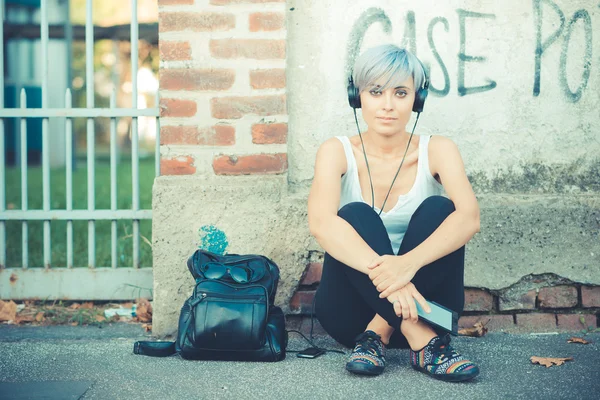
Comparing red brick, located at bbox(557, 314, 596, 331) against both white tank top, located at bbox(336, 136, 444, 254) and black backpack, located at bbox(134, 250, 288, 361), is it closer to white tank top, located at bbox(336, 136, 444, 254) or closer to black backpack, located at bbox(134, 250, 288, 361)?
white tank top, located at bbox(336, 136, 444, 254)

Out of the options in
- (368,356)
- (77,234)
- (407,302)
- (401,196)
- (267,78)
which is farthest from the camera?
(77,234)

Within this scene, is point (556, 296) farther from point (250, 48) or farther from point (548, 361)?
point (250, 48)

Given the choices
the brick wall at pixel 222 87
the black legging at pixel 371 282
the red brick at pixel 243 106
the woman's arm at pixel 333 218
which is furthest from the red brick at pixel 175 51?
the black legging at pixel 371 282

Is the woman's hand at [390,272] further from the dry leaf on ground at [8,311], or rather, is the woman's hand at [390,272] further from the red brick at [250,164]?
the dry leaf on ground at [8,311]

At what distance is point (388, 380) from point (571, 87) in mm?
1799

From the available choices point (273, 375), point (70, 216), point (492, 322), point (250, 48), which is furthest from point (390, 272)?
point (70, 216)

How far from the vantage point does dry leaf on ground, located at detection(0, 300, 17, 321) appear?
363 centimetres

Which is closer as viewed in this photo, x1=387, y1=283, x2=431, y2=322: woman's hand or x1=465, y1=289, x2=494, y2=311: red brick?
x1=387, y1=283, x2=431, y2=322: woman's hand

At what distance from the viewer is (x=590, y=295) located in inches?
136

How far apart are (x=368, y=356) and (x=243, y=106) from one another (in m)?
1.31

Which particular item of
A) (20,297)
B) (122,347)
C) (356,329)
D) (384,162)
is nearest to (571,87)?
(384,162)

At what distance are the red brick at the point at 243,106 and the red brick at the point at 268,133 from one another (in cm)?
6

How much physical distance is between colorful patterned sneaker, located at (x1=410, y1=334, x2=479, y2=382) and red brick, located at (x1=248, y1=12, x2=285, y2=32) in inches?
62.6

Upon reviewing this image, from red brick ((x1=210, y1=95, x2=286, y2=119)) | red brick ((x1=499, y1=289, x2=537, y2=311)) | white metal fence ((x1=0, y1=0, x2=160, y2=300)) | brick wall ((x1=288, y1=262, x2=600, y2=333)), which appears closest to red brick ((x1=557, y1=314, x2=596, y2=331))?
brick wall ((x1=288, y1=262, x2=600, y2=333))
